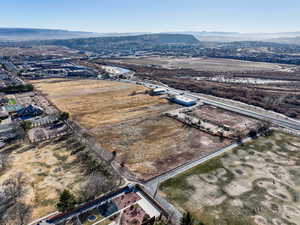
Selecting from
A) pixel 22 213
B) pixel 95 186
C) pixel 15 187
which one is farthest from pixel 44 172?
pixel 95 186

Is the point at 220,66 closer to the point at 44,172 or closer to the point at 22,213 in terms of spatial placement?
the point at 44,172

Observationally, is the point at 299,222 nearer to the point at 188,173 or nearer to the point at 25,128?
the point at 188,173

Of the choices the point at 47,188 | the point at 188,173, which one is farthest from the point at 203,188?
the point at 47,188

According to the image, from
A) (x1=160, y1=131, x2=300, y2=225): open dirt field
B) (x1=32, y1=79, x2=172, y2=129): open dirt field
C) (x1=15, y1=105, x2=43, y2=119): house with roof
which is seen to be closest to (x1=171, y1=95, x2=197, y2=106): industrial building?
(x1=32, y1=79, x2=172, y2=129): open dirt field

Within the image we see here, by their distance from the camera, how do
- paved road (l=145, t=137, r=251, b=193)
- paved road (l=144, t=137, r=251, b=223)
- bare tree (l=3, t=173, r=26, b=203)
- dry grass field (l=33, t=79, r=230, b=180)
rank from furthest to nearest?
dry grass field (l=33, t=79, r=230, b=180), paved road (l=145, t=137, r=251, b=193), bare tree (l=3, t=173, r=26, b=203), paved road (l=144, t=137, r=251, b=223)

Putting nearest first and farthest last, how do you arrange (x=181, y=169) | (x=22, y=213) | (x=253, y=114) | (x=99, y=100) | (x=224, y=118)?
(x=22, y=213)
(x=181, y=169)
(x=224, y=118)
(x=253, y=114)
(x=99, y=100)

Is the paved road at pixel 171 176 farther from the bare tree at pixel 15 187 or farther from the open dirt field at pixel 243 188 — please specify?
the bare tree at pixel 15 187

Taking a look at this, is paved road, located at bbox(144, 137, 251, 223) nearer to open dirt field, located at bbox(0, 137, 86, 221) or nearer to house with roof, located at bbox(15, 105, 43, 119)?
open dirt field, located at bbox(0, 137, 86, 221)
